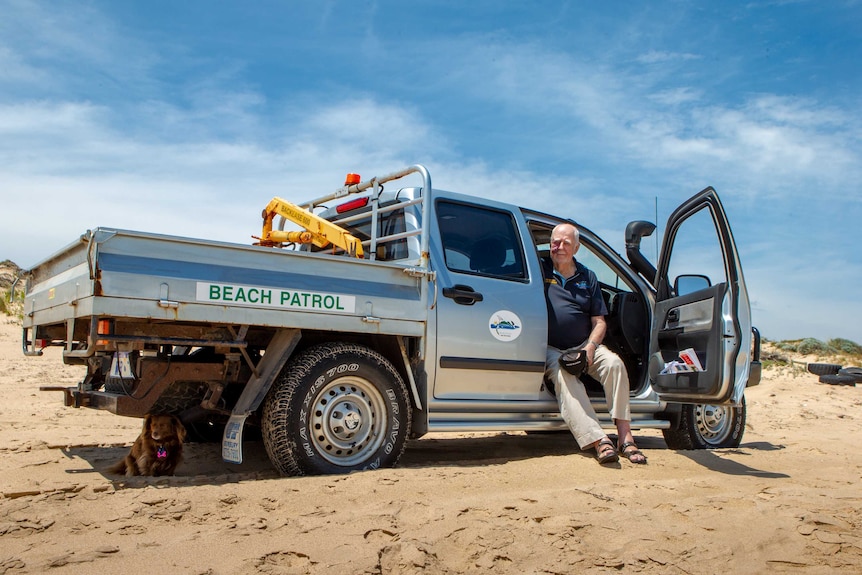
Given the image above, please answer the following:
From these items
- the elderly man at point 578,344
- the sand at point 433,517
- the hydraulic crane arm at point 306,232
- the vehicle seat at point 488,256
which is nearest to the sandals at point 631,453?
the elderly man at point 578,344

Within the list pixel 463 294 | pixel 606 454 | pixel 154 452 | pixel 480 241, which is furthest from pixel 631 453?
pixel 154 452

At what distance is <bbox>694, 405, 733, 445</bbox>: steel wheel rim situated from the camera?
6.46m

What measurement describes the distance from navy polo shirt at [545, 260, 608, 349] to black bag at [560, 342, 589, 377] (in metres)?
0.27

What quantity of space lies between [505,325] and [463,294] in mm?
427

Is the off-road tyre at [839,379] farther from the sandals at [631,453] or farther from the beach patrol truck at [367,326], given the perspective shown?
the sandals at [631,453]

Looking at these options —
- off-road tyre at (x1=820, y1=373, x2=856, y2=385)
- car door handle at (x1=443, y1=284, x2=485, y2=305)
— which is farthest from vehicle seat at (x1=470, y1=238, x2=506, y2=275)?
off-road tyre at (x1=820, y1=373, x2=856, y2=385)

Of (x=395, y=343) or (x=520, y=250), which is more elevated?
(x=520, y=250)

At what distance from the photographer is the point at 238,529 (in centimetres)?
324

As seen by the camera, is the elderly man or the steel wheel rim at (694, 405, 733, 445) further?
the steel wheel rim at (694, 405, 733, 445)

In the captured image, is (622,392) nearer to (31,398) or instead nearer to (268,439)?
(268,439)

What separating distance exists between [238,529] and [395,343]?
1949 millimetres

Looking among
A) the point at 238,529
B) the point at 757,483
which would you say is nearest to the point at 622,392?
the point at 757,483

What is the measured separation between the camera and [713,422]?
6.57 meters

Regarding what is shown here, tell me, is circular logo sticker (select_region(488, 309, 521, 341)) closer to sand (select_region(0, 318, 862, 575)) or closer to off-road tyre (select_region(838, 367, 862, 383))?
sand (select_region(0, 318, 862, 575))
